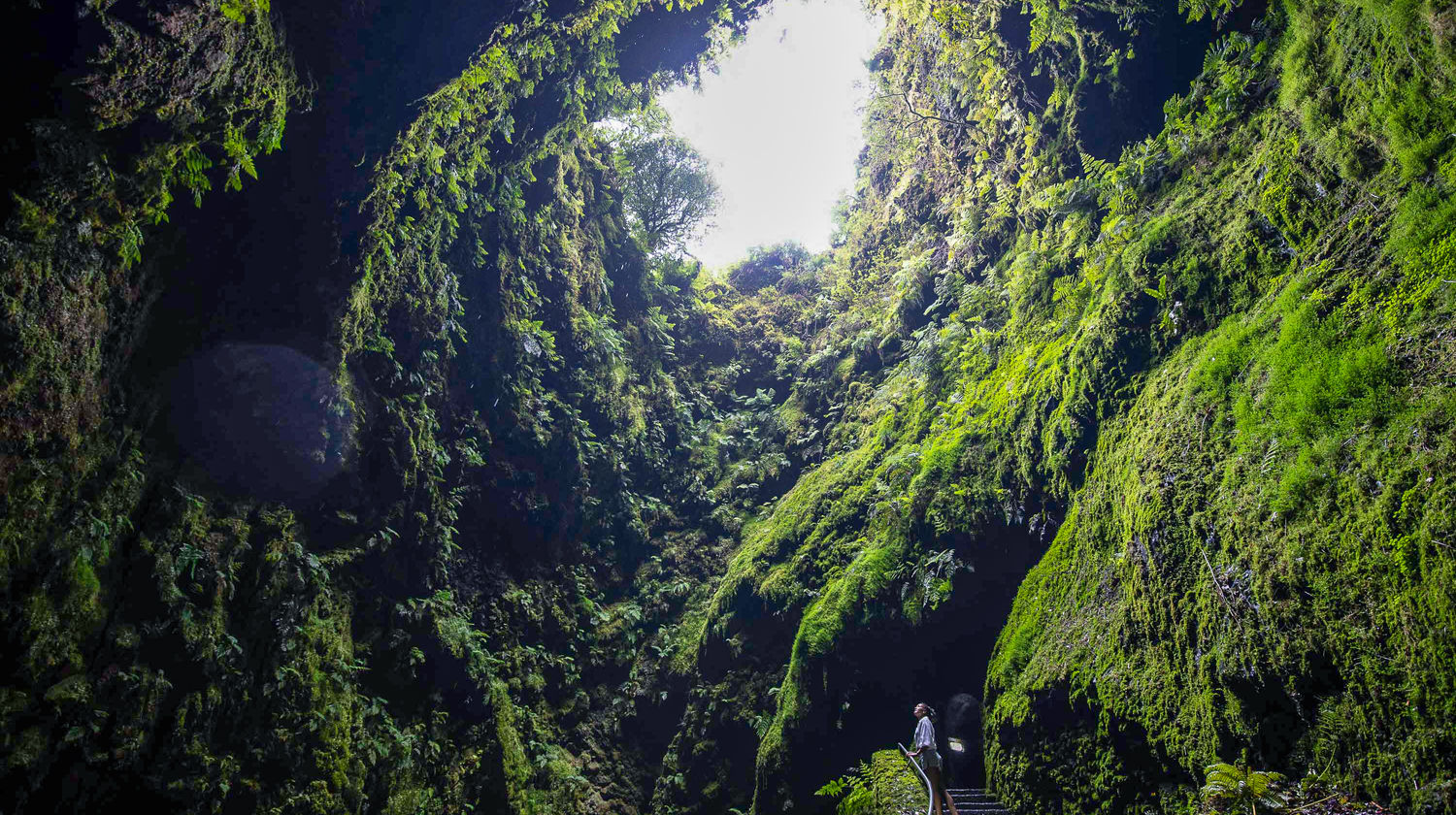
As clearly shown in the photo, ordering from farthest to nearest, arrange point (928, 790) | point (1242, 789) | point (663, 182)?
1. point (663, 182)
2. point (928, 790)
3. point (1242, 789)

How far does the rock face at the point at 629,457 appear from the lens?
3615 mm

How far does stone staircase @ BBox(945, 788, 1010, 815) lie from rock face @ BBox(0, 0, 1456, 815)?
0.17m

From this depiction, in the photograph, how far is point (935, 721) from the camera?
6.40 meters

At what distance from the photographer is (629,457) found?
37.6 feet

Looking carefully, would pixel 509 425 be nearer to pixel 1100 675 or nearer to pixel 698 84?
pixel 698 84

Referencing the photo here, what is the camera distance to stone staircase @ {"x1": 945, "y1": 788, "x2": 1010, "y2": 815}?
512cm

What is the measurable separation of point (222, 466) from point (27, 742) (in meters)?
2.33

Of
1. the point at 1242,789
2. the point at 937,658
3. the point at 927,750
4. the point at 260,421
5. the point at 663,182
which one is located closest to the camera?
the point at 1242,789

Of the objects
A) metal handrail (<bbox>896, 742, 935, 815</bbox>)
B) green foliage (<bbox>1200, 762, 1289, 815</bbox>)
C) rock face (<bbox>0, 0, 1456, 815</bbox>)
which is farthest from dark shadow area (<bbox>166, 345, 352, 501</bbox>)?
green foliage (<bbox>1200, 762, 1289, 815</bbox>)

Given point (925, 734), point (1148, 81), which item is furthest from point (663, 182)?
point (925, 734)

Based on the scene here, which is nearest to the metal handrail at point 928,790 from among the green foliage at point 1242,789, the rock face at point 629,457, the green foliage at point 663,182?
the rock face at point 629,457

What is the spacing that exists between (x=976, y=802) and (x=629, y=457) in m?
7.72

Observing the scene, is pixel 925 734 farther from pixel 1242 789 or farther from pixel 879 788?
pixel 1242 789

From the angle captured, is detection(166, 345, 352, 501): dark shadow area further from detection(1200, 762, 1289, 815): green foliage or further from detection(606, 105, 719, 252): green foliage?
detection(606, 105, 719, 252): green foliage
